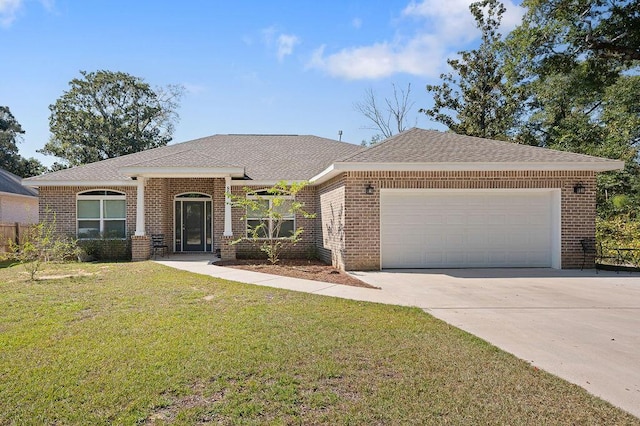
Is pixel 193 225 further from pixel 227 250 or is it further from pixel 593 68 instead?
pixel 593 68

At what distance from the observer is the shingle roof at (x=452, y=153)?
1092cm

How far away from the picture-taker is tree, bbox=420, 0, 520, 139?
2585 cm

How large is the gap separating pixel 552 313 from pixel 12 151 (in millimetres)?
43268

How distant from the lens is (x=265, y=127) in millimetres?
28422

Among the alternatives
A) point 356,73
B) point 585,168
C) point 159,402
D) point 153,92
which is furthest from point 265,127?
point 159,402

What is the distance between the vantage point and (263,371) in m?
3.92

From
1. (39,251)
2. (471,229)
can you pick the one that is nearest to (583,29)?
(471,229)

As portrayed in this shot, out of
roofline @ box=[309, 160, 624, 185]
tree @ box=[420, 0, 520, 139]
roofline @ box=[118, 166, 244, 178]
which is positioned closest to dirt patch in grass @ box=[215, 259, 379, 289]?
roofline @ box=[309, 160, 624, 185]

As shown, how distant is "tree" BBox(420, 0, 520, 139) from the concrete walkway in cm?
1776

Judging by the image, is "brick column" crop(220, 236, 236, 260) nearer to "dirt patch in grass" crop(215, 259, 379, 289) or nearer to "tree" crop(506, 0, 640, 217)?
"dirt patch in grass" crop(215, 259, 379, 289)

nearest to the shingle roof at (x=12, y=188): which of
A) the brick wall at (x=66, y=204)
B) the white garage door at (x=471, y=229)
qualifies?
the brick wall at (x=66, y=204)

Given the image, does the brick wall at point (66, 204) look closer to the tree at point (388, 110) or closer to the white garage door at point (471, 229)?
the white garage door at point (471, 229)

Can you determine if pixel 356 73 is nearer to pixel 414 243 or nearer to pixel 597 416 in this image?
pixel 414 243

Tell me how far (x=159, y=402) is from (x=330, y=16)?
491 inches
